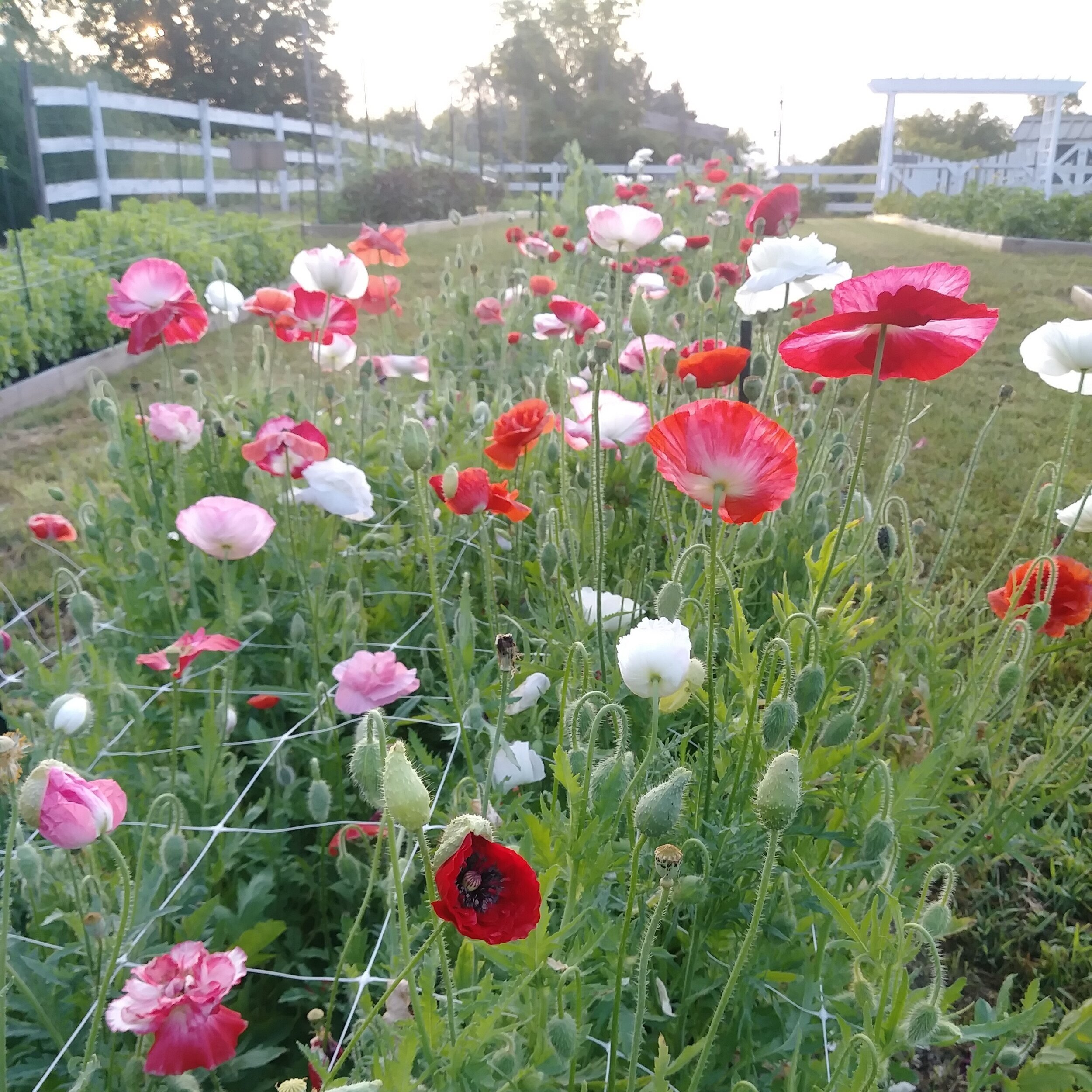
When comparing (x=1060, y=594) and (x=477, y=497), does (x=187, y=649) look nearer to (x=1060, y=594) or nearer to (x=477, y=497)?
(x=477, y=497)

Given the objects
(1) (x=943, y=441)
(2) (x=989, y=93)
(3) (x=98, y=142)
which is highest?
(2) (x=989, y=93)

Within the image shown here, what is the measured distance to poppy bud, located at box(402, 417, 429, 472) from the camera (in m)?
1.09

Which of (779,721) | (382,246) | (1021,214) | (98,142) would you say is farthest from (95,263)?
(1021,214)

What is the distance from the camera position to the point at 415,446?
1.10m

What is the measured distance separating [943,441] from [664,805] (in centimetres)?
357

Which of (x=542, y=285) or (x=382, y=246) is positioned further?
(x=542, y=285)

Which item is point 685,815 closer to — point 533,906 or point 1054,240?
point 533,906

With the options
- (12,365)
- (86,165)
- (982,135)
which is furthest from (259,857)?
(982,135)

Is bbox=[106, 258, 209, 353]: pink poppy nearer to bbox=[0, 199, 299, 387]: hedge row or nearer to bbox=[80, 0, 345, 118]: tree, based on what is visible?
bbox=[0, 199, 299, 387]: hedge row

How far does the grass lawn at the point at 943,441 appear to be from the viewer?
9.65ft

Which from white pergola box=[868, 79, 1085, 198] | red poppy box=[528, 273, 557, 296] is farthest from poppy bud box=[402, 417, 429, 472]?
white pergola box=[868, 79, 1085, 198]

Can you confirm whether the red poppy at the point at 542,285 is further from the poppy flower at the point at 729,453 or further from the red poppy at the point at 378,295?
the poppy flower at the point at 729,453

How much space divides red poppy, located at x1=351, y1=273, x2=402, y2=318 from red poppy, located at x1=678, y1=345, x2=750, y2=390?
5.42 feet

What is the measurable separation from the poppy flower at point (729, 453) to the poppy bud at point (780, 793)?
0.31 m
